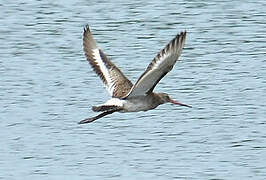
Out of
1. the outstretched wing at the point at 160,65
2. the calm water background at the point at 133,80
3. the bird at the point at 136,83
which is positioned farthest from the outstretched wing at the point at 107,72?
the calm water background at the point at 133,80

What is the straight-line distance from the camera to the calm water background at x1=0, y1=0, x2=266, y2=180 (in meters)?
15.7

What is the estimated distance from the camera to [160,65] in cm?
1306

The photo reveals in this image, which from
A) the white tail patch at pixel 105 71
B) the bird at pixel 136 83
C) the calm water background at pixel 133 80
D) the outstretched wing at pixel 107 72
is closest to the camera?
the bird at pixel 136 83

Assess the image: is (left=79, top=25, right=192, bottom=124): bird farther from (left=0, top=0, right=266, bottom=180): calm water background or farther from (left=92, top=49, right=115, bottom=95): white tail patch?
(left=0, top=0, right=266, bottom=180): calm water background

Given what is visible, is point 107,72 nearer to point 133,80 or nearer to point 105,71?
point 105,71

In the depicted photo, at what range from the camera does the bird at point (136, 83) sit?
1291 cm

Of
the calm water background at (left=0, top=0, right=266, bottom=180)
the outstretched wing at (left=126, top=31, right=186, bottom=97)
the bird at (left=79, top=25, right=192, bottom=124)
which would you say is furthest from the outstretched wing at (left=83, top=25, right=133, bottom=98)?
the calm water background at (left=0, top=0, right=266, bottom=180)

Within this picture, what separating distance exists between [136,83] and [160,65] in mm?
494

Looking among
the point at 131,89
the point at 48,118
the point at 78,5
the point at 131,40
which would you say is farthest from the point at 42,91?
the point at 78,5

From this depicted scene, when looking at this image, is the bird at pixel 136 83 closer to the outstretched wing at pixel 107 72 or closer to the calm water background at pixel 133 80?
the outstretched wing at pixel 107 72

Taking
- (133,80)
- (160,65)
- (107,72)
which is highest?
(160,65)

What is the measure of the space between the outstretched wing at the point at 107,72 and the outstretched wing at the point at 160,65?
0.65m

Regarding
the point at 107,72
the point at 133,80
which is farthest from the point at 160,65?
the point at 133,80

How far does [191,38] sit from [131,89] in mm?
9316
